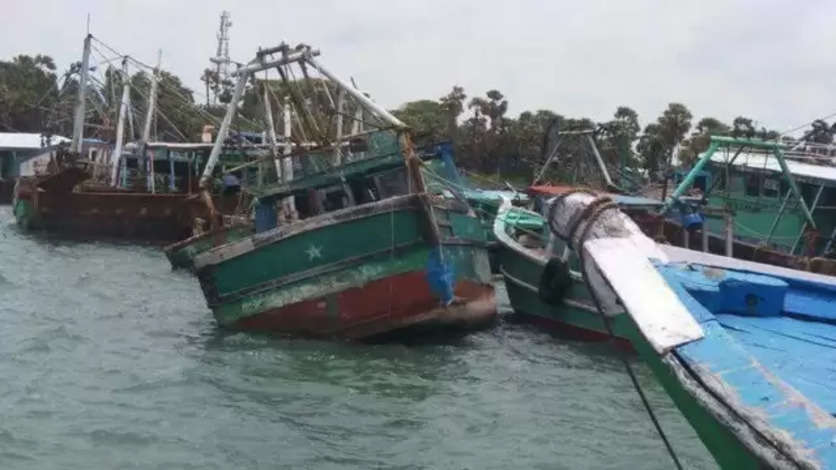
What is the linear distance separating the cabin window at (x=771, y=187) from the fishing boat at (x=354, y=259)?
9.28 m

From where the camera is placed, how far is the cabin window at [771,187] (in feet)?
65.5

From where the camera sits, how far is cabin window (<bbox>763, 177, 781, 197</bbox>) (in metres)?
20.0

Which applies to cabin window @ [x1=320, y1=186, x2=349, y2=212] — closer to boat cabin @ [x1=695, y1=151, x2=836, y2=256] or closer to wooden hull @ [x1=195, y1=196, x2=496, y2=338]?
wooden hull @ [x1=195, y1=196, x2=496, y2=338]

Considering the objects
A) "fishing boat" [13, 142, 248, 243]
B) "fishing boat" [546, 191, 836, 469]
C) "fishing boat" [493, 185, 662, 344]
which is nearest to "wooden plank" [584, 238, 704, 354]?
"fishing boat" [546, 191, 836, 469]

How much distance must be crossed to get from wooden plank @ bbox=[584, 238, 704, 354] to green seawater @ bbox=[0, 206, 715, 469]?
338 centimetres

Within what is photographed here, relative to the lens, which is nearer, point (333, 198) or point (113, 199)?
point (333, 198)

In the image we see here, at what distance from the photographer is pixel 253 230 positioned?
14562 mm

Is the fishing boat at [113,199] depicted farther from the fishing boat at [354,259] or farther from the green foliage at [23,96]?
the green foliage at [23,96]

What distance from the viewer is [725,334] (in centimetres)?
394

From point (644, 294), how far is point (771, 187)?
55.9 feet

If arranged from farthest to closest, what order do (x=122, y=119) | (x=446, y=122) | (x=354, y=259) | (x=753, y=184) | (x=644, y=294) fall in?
(x=446, y=122) < (x=122, y=119) < (x=753, y=184) < (x=354, y=259) < (x=644, y=294)

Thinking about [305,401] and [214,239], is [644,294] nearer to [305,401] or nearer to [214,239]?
[305,401]

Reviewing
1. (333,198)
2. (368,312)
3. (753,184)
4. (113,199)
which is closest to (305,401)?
(368,312)

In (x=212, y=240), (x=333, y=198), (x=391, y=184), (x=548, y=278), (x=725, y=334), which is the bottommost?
(x=548, y=278)
